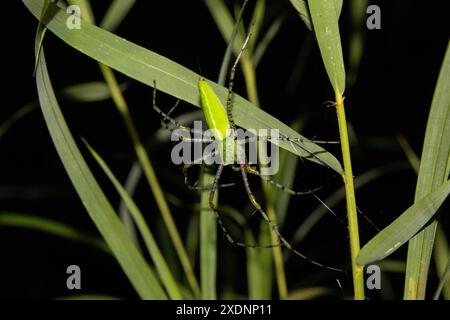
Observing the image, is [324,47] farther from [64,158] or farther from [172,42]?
[172,42]

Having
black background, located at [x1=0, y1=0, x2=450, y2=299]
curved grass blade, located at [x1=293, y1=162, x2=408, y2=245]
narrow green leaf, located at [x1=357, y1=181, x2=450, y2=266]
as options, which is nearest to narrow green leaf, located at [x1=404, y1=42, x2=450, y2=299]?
narrow green leaf, located at [x1=357, y1=181, x2=450, y2=266]

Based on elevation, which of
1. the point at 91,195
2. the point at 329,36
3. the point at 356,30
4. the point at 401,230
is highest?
the point at 356,30

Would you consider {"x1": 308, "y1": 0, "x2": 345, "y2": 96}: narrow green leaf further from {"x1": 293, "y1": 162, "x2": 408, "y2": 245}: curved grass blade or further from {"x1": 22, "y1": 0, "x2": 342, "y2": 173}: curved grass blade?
{"x1": 293, "y1": 162, "x2": 408, "y2": 245}: curved grass blade

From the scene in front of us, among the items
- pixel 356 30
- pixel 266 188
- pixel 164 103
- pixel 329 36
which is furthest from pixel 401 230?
pixel 164 103

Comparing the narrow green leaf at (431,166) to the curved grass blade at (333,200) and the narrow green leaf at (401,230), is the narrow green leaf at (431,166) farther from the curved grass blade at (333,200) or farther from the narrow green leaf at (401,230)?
the curved grass blade at (333,200)

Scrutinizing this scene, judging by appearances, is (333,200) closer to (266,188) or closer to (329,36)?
(266,188)

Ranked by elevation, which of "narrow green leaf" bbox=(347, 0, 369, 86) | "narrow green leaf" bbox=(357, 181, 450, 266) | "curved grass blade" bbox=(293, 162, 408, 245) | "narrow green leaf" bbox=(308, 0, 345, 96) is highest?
"narrow green leaf" bbox=(347, 0, 369, 86)

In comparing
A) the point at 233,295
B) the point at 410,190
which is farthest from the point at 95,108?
the point at 410,190
